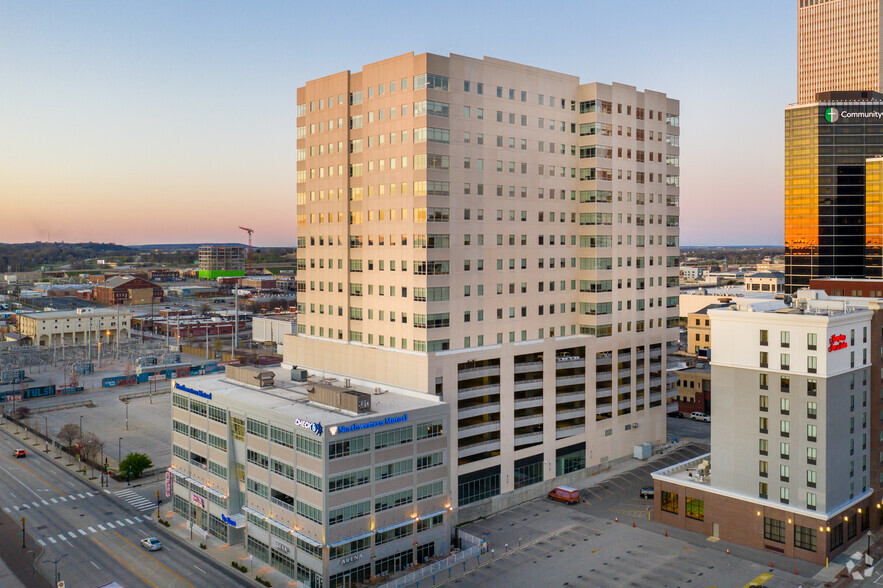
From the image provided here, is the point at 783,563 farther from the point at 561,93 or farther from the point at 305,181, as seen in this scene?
the point at 305,181

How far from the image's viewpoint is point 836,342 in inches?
3110

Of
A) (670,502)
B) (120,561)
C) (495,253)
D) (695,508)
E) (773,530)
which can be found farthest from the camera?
(495,253)

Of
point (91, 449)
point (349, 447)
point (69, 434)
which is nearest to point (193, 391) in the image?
point (349, 447)

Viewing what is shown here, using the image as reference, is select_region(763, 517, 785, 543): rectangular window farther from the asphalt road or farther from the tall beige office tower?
the asphalt road

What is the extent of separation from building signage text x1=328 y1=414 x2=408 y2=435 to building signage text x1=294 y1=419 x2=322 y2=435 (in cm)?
111

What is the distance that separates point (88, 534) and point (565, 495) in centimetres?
6116

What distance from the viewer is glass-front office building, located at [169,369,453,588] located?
7162 cm

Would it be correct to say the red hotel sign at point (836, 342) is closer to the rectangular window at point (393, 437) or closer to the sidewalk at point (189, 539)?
the rectangular window at point (393, 437)

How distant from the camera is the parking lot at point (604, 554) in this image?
73.0m

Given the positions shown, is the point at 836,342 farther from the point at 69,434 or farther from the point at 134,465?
the point at 69,434

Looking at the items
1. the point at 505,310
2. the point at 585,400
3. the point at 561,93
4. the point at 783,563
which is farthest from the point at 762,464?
the point at 561,93

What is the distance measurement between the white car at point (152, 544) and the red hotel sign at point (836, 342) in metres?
79.1

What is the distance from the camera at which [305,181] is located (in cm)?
10881

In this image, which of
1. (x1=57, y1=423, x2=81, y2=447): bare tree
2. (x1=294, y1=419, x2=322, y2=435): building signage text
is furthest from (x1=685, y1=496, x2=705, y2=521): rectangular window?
(x1=57, y1=423, x2=81, y2=447): bare tree
